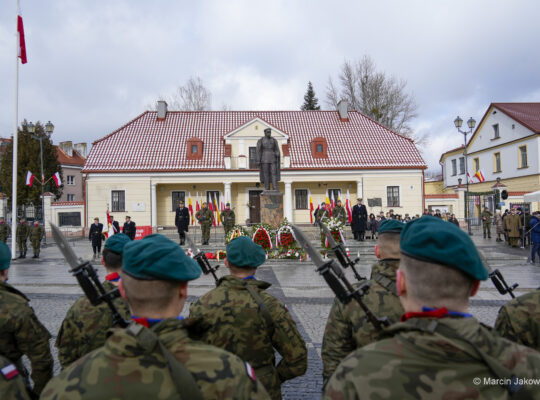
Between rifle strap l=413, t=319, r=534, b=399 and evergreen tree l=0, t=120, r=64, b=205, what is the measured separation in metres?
41.5

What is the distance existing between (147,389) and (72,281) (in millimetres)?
10897

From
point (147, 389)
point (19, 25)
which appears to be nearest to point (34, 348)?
point (147, 389)

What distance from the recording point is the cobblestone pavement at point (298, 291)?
5.19 m

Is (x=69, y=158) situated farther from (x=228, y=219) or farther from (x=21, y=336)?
(x=21, y=336)

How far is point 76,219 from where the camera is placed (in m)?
29.4

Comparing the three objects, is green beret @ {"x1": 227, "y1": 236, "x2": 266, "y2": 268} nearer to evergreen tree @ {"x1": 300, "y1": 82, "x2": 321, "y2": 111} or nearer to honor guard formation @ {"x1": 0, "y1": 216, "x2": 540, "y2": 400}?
honor guard formation @ {"x1": 0, "y1": 216, "x2": 540, "y2": 400}

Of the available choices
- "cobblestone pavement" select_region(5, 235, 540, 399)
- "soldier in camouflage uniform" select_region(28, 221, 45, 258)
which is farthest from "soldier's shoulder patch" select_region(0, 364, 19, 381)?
"soldier in camouflage uniform" select_region(28, 221, 45, 258)

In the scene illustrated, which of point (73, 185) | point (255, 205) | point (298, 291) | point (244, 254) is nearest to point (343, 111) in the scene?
point (255, 205)

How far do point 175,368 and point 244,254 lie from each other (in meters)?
1.61

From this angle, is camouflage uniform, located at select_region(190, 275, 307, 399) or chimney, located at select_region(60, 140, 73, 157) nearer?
camouflage uniform, located at select_region(190, 275, 307, 399)

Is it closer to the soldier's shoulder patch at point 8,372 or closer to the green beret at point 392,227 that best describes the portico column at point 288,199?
the green beret at point 392,227

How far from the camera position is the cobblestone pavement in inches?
204

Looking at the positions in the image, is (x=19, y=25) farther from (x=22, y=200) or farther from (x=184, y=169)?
(x=22, y=200)

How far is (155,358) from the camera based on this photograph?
144cm
